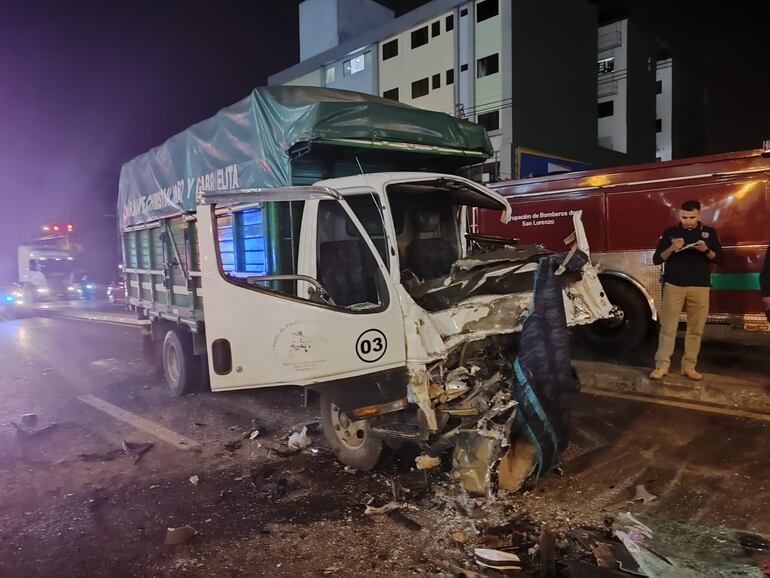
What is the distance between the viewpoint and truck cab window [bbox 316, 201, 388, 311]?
4.28 metres

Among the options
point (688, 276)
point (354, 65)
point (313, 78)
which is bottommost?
point (688, 276)

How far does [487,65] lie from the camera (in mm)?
31906

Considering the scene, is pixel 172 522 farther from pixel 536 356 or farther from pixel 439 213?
pixel 439 213

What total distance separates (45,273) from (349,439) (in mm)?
21268

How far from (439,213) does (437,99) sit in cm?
3170

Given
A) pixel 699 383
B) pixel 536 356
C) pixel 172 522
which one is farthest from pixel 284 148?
pixel 699 383

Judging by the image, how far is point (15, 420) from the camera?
20.4 ft

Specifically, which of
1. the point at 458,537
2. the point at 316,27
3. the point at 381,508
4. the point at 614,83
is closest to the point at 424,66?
the point at 614,83

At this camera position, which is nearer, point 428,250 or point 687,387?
point 428,250

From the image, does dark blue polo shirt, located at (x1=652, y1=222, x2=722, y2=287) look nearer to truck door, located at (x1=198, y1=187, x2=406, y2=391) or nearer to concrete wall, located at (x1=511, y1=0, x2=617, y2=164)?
truck door, located at (x1=198, y1=187, x2=406, y2=391)

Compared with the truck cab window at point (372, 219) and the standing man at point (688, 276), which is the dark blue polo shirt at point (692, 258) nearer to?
the standing man at point (688, 276)

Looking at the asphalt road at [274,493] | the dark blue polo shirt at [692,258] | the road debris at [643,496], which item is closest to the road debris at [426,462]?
the asphalt road at [274,493]

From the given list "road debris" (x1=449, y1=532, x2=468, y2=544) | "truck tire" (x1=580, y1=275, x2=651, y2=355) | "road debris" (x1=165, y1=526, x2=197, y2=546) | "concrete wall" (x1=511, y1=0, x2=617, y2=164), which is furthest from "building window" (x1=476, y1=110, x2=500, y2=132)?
"road debris" (x1=165, y1=526, x2=197, y2=546)

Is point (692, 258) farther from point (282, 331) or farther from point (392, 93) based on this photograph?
point (392, 93)
